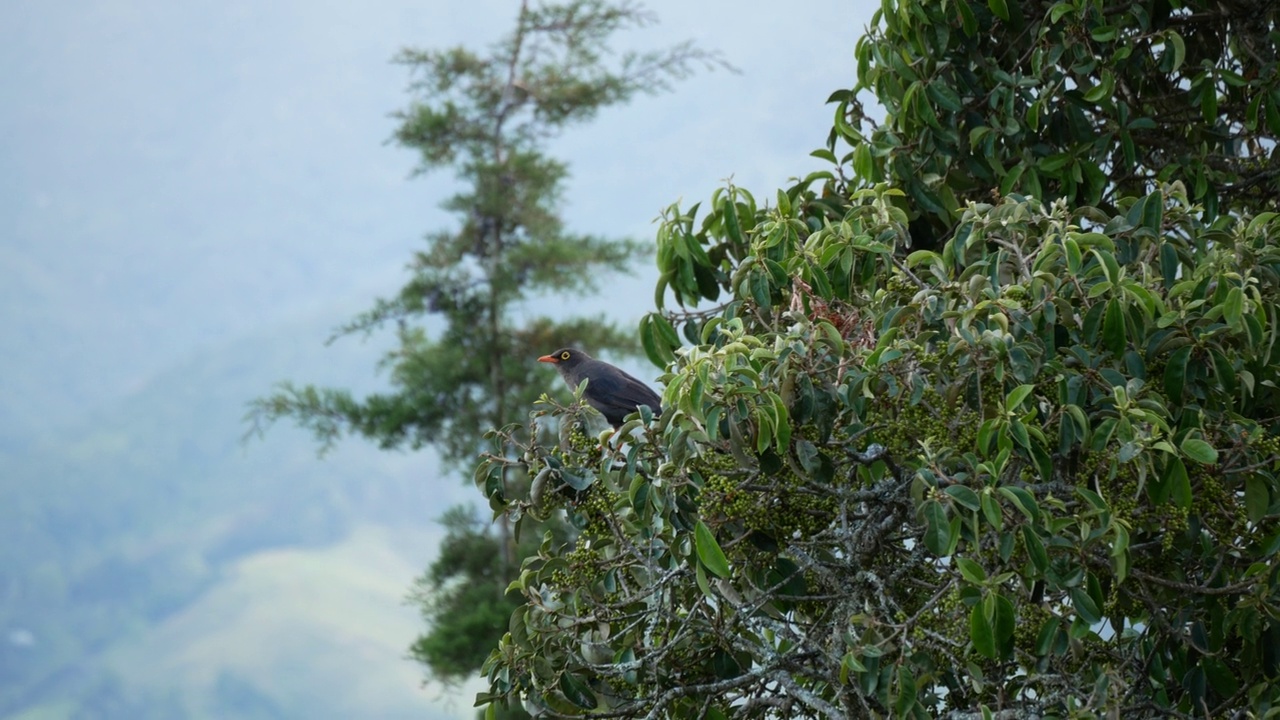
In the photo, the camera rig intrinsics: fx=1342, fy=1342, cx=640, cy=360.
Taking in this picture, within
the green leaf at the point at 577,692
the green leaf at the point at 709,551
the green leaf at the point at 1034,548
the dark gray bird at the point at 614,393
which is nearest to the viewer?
the green leaf at the point at 1034,548

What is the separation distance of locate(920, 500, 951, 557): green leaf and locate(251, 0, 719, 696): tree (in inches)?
311

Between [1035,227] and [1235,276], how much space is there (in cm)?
59

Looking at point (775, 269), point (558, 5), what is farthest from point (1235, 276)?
point (558, 5)

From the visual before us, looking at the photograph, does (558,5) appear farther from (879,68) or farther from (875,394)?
(875,394)

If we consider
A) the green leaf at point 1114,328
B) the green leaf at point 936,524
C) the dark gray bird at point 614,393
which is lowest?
the green leaf at point 936,524

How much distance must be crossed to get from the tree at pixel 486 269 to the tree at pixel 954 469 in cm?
702

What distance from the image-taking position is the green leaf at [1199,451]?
263cm

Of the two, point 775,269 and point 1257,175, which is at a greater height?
point 1257,175

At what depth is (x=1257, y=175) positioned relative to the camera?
161 inches

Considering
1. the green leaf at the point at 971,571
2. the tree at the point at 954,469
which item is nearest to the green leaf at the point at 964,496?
the tree at the point at 954,469

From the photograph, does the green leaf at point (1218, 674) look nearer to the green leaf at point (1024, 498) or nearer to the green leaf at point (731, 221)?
the green leaf at point (1024, 498)

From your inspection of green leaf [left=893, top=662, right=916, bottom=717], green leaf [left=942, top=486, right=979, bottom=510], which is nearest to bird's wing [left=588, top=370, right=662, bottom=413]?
green leaf [left=893, top=662, right=916, bottom=717]

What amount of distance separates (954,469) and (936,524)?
31cm

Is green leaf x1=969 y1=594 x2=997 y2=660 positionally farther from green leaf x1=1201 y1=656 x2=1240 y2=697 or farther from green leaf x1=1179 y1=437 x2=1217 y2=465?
green leaf x1=1201 y1=656 x2=1240 y2=697
